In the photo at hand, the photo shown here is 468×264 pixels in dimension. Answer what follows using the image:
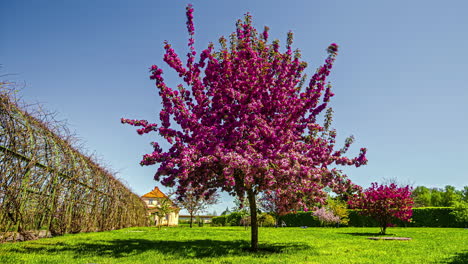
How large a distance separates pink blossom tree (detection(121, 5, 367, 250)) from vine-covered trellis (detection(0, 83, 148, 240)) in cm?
297

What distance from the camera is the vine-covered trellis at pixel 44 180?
8.22m

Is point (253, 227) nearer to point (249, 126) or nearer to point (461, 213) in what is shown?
point (249, 126)

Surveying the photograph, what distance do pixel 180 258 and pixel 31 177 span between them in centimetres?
545

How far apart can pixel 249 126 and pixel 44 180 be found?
754 cm

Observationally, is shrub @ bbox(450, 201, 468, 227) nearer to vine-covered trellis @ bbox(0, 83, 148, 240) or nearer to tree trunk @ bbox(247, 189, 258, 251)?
tree trunk @ bbox(247, 189, 258, 251)

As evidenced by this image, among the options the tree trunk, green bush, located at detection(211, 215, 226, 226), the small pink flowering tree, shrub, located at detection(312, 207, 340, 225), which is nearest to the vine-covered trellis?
the tree trunk

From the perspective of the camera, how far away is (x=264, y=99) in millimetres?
11359

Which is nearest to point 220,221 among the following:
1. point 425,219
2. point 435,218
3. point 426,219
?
point 425,219

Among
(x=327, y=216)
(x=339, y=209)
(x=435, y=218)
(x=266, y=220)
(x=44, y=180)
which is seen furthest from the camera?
(x=266, y=220)

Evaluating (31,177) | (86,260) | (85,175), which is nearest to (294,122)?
(86,260)

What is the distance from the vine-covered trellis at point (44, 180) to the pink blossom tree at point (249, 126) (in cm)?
297

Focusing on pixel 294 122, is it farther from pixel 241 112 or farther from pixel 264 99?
pixel 241 112

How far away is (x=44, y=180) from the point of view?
1055 centimetres

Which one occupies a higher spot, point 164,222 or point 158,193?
point 158,193
